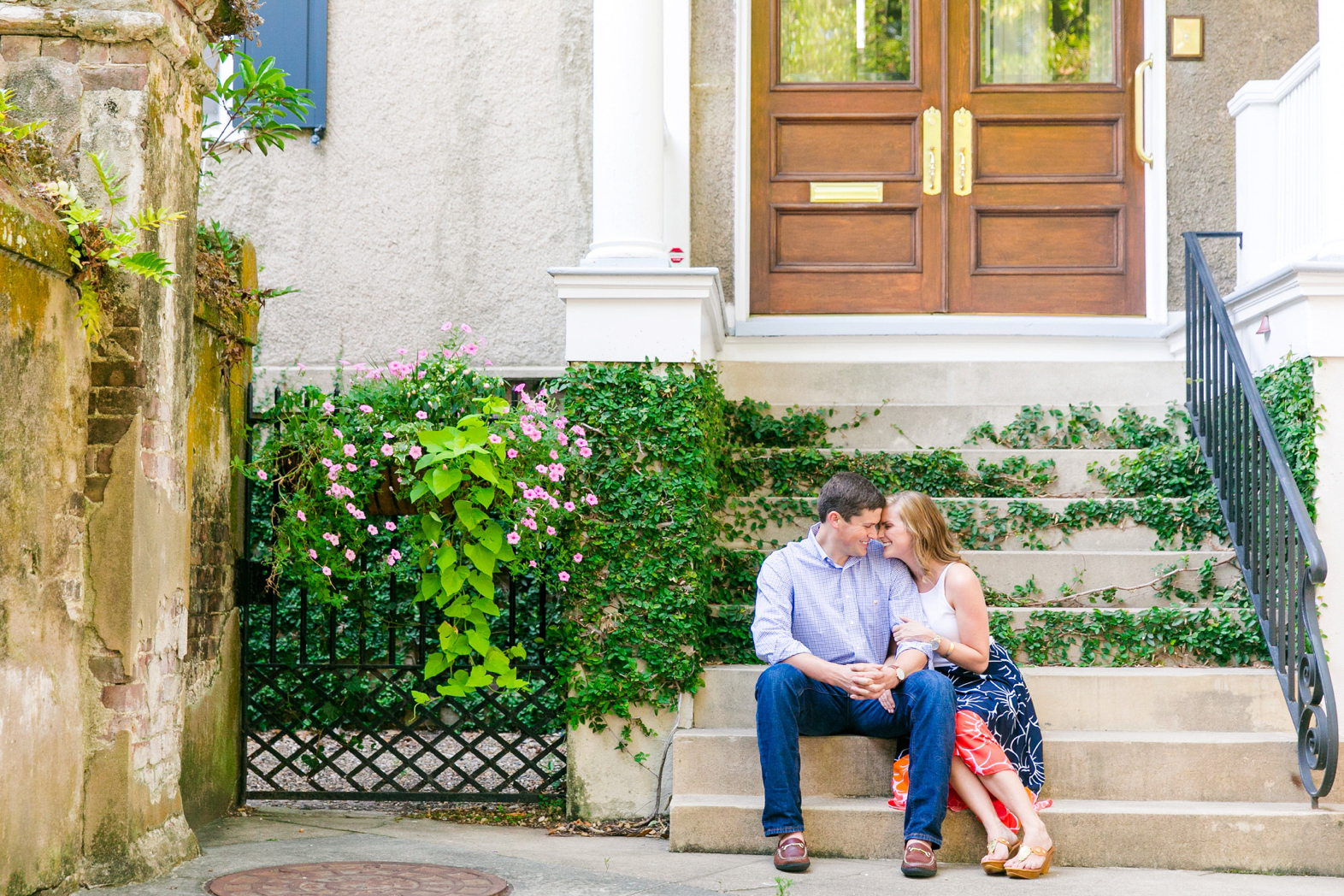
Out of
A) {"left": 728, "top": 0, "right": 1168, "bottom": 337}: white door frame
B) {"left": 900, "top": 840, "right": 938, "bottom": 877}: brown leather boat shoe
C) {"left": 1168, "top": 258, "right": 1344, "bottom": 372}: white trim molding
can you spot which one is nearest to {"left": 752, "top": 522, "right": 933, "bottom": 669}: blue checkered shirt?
{"left": 900, "top": 840, "right": 938, "bottom": 877}: brown leather boat shoe

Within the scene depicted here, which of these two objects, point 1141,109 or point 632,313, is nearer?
point 632,313

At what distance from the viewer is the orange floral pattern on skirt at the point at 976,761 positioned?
388 centimetres

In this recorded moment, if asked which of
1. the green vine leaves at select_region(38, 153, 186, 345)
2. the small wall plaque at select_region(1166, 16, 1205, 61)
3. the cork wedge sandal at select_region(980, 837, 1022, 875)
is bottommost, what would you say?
the cork wedge sandal at select_region(980, 837, 1022, 875)

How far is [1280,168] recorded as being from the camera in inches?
223

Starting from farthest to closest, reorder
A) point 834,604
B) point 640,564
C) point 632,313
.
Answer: point 632,313 < point 640,564 < point 834,604

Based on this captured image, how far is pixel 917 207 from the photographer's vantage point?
6605mm

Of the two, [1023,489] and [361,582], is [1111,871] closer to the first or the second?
[1023,489]

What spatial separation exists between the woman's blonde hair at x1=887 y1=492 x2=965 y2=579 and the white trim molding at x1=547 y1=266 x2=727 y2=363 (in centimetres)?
107

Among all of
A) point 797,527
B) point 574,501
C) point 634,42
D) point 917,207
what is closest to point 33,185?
point 574,501

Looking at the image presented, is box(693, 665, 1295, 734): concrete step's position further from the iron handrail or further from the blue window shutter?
the blue window shutter

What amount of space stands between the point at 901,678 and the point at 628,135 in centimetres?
244

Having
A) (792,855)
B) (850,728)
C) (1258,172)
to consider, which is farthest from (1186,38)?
(792,855)

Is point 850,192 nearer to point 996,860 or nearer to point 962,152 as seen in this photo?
point 962,152

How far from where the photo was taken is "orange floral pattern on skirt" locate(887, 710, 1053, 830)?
3875mm
